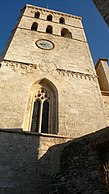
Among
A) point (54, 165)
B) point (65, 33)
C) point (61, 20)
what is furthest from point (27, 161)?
point (61, 20)

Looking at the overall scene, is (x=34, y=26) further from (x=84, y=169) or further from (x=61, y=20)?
(x=84, y=169)

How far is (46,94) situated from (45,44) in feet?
15.4

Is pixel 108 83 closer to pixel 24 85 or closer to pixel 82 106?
pixel 82 106

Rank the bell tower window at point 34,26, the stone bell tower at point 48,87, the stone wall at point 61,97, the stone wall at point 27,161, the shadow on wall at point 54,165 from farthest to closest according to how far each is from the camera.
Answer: the bell tower window at point 34,26 → the stone bell tower at point 48,87 → the stone wall at point 61,97 → the stone wall at point 27,161 → the shadow on wall at point 54,165

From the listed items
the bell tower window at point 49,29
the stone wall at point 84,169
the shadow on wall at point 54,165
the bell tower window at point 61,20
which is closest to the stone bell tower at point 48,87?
the shadow on wall at point 54,165

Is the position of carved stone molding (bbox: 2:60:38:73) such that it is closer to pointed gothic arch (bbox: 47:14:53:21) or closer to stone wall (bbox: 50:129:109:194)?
stone wall (bbox: 50:129:109:194)

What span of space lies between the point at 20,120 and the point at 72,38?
31.1 feet

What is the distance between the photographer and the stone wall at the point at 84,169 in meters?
5.29

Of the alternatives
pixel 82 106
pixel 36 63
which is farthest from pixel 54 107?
pixel 36 63

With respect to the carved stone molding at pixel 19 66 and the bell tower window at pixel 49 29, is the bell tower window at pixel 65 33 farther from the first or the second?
the carved stone molding at pixel 19 66

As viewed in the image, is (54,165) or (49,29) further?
(49,29)

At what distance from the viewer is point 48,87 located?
35.2 feet

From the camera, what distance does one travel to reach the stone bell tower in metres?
8.87

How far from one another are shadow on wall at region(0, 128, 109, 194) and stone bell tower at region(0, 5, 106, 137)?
1.01 metres
